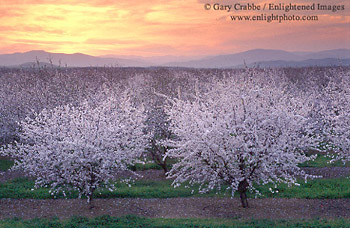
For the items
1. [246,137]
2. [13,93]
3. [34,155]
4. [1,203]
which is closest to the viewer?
[246,137]

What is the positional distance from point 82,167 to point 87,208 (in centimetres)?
301

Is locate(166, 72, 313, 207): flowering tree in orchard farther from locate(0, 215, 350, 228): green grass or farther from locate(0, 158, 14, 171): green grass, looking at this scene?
locate(0, 158, 14, 171): green grass

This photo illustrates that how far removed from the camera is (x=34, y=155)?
18.2 metres


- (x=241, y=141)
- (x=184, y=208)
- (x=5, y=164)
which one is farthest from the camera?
(x=5, y=164)

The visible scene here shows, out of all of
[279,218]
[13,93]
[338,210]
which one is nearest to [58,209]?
[279,218]

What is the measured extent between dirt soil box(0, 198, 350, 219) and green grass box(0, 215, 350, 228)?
719 millimetres

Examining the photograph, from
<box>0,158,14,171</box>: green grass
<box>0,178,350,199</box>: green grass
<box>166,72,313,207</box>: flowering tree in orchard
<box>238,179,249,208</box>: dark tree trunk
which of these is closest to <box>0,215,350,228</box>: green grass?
<box>166,72,313,207</box>: flowering tree in orchard

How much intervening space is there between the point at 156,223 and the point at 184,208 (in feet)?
8.92

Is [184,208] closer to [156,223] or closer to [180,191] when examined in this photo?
[156,223]

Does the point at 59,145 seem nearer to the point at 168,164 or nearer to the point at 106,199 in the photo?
the point at 106,199

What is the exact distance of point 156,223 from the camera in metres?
16.8

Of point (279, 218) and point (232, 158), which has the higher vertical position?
point (232, 158)

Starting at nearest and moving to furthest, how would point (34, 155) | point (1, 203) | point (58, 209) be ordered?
point (34, 155)
point (58, 209)
point (1, 203)

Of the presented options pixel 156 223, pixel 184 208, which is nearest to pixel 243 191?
pixel 184 208
